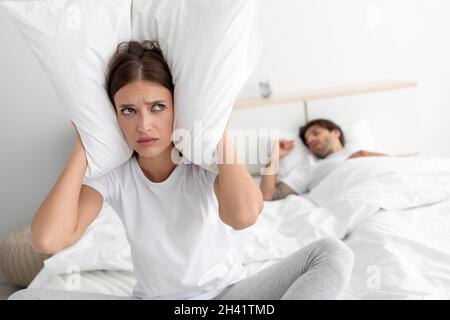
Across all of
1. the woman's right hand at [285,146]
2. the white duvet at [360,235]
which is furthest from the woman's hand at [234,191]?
the woman's right hand at [285,146]

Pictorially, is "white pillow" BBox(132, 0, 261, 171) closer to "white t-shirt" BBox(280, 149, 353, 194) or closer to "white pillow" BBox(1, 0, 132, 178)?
"white pillow" BBox(1, 0, 132, 178)

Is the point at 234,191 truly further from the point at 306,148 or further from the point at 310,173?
the point at 306,148

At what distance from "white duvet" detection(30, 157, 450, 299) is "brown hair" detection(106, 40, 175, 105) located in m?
0.72

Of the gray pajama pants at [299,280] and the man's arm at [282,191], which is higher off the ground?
the man's arm at [282,191]

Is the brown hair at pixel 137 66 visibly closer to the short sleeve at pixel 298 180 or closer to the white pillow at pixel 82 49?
the white pillow at pixel 82 49

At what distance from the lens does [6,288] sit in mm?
2234

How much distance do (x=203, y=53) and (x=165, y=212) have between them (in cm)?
39

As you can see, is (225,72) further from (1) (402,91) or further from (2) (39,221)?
(1) (402,91)

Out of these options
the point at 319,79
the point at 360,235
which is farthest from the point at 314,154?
the point at 360,235

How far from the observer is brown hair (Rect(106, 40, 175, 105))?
0.96 metres

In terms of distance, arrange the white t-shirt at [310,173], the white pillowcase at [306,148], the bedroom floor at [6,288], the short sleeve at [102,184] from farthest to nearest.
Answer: the white pillowcase at [306,148] < the white t-shirt at [310,173] < the bedroom floor at [6,288] < the short sleeve at [102,184]

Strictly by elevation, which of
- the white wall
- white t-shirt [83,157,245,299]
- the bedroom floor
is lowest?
the bedroom floor

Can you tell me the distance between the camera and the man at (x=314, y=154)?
224cm

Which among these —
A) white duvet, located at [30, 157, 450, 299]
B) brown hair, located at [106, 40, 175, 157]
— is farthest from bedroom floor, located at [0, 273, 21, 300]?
brown hair, located at [106, 40, 175, 157]
